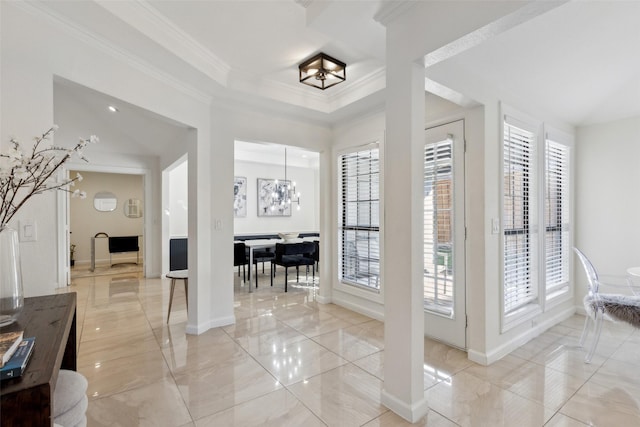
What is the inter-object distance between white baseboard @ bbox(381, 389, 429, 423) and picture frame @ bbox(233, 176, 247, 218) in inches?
218

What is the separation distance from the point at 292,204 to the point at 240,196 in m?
1.46

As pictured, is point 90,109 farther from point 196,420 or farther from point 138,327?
point 196,420

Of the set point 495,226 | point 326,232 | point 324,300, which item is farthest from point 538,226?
point 324,300

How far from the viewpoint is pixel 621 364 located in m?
2.46

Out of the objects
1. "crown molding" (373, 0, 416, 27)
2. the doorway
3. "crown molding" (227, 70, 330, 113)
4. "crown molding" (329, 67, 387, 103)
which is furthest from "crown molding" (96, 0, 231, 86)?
the doorway

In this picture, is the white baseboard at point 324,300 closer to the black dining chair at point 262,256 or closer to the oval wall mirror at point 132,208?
the black dining chair at point 262,256

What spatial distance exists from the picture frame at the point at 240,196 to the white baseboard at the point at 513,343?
544cm

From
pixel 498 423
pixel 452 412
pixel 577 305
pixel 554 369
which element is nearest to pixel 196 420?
pixel 452 412

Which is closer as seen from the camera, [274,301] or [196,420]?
[196,420]

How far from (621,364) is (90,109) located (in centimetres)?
668

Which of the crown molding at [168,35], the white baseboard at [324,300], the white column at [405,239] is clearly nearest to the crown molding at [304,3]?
the white column at [405,239]

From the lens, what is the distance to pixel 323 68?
2.68 metres

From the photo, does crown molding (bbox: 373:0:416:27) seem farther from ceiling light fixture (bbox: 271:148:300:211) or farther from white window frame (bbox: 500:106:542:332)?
ceiling light fixture (bbox: 271:148:300:211)

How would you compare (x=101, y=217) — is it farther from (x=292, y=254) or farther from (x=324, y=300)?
(x=324, y=300)
